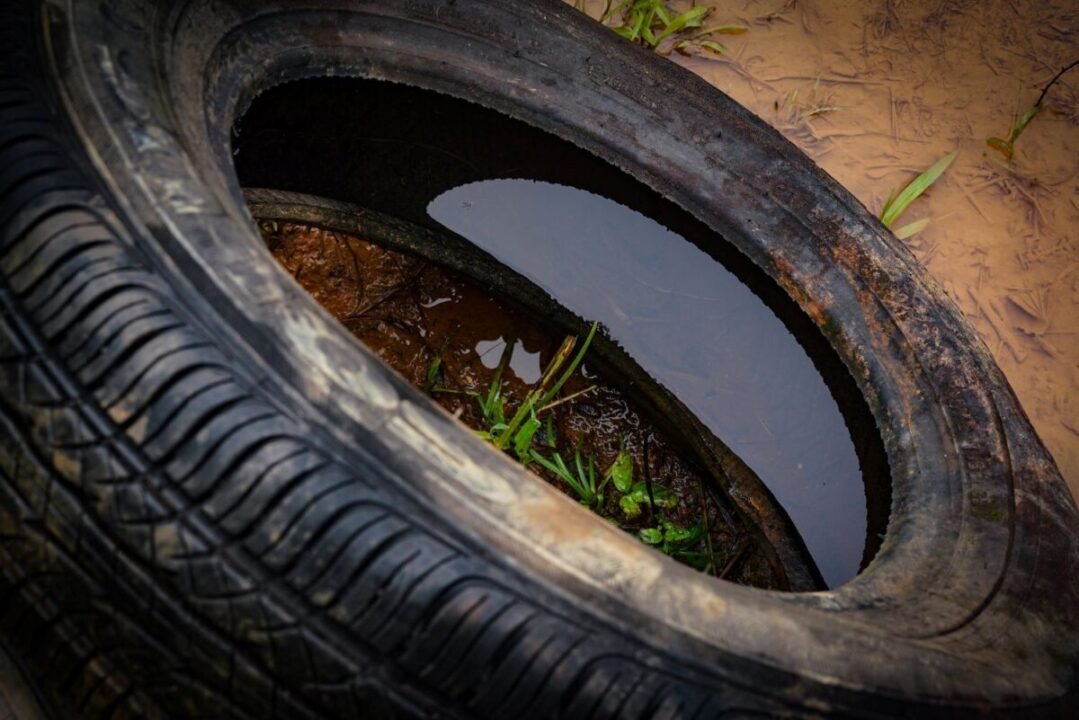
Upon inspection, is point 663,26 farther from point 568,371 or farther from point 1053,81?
point 568,371

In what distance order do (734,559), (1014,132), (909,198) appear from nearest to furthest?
(734,559), (909,198), (1014,132)

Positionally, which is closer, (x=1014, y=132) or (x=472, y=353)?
(x=472, y=353)

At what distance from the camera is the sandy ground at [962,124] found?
288 cm

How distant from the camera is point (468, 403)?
2385 millimetres

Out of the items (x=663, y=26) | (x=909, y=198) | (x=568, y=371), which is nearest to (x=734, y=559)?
(x=568, y=371)

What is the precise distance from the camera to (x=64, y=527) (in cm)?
121

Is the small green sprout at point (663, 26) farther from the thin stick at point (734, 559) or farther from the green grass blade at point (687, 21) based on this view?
the thin stick at point (734, 559)

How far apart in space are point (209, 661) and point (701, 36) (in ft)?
8.15

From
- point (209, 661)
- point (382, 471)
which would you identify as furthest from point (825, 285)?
point (209, 661)

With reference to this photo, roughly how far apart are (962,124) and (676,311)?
4.23 ft

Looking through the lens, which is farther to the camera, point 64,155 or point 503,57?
point 503,57

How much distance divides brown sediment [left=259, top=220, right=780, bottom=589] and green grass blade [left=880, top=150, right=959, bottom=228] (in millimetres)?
999

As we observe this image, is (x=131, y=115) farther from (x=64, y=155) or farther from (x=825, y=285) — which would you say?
(x=825, y=285)

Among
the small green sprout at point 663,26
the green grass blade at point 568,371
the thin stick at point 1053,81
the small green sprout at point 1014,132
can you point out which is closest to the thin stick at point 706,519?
the green grass blade at point 568,371
